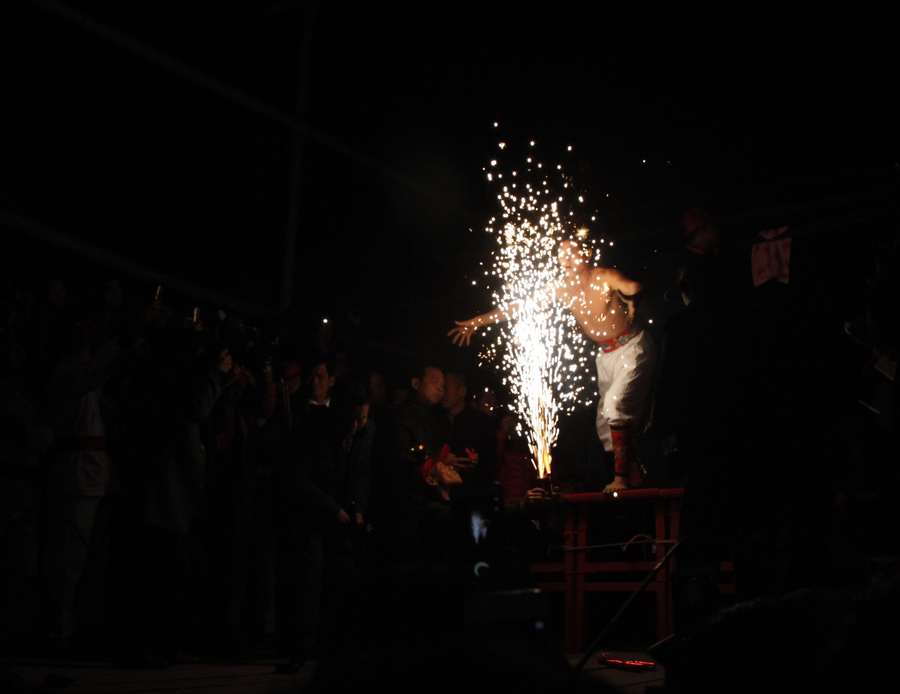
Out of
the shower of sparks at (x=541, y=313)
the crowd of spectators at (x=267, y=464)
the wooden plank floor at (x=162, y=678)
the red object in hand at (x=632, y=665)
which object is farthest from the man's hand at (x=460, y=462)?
the red object in hand at (x=632, y=665)

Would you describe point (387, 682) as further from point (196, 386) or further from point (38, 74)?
point (38, 74)

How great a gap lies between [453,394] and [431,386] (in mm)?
585

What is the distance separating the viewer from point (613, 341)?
735cm

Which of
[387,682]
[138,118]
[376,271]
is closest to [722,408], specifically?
[387,682]

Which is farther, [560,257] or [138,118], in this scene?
[138,118]

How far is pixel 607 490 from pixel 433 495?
5.18 ft

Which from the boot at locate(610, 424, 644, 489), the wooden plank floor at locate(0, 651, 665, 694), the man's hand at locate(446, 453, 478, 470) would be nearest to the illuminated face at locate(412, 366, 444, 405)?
the man's hand at locate(446, 453, 478, 470)

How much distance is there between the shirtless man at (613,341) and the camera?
688 cm

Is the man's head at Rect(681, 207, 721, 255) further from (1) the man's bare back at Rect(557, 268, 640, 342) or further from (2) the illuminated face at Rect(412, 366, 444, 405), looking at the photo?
(2) the illuminated face at Rect(412, 366, 444, 405)

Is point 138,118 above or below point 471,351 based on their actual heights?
above

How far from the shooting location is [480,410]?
797 centimetres

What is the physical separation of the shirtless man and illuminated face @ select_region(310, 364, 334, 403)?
1710 mm

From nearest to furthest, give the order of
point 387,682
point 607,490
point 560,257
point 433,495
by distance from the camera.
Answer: point 387,682, point 607,490, point 433,495, point 560,257

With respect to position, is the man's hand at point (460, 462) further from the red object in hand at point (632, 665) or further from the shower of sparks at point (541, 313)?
the red object in hand at point (632, 665)
